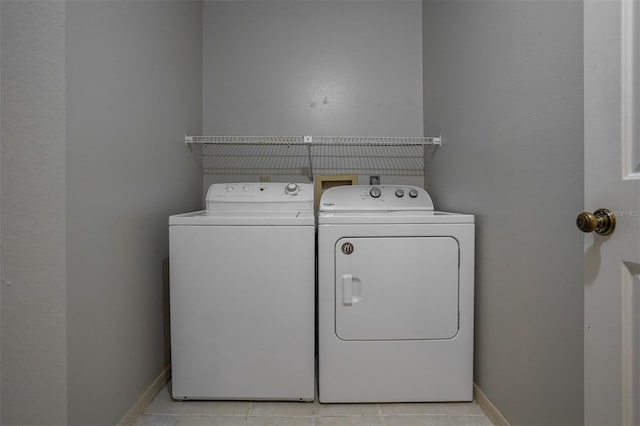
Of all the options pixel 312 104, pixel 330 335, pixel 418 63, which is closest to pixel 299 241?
pixel 330 335

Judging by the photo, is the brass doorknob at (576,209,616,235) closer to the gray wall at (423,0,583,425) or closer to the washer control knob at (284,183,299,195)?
the gray wall at (423,0,583,425)

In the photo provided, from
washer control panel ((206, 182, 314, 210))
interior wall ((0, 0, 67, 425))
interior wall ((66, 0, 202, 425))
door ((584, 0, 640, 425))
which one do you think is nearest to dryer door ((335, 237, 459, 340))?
washer control panel ((206, 182, 314, 210))

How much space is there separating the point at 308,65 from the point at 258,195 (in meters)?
1.02

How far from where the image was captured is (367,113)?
2.22 metres

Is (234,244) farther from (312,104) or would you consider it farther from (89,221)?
(312,104)

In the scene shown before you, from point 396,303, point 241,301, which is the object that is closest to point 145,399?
point 241,301

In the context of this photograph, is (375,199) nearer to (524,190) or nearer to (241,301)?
(524,190)

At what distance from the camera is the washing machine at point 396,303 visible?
143 cm

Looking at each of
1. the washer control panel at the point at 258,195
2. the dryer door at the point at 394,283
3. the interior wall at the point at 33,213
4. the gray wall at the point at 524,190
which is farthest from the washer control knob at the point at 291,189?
the interior wall at the point at 33,213

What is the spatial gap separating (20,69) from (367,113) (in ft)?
5.83

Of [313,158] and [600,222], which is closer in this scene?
[600,222]

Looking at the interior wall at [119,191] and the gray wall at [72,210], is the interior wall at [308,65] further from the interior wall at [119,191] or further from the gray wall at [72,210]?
the gray wall at [72,210]

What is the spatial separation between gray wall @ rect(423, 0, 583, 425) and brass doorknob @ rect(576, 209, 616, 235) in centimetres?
19

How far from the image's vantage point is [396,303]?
143 centimetres
